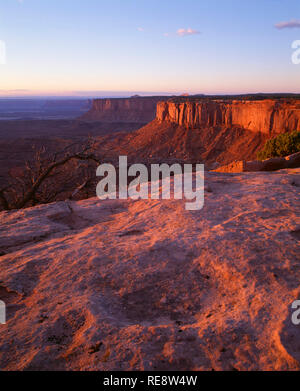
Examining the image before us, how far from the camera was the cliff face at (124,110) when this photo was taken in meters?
85.7

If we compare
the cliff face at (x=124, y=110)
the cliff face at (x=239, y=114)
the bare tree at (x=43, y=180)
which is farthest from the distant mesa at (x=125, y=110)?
the bare tree at (x=43, y=180)

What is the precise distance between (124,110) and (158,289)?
92.4 meters

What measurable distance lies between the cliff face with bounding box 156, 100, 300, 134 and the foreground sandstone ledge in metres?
26.9

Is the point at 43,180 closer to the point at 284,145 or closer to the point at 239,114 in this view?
the point at 284,145

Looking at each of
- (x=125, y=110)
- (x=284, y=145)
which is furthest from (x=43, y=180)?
(x=125, y=110)

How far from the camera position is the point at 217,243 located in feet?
11.0

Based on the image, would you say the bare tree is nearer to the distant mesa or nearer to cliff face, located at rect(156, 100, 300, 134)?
cliff face, located at rect(156, 100, 300, 134)

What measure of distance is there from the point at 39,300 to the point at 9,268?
86 cm

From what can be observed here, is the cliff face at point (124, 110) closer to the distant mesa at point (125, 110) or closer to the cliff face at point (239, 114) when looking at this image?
the distant mesa at point (125, 110)

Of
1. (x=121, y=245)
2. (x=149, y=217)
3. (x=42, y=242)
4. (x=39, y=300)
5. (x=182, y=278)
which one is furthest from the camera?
(x=149, y=217)

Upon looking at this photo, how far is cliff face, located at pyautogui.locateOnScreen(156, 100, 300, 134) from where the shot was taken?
2820cm

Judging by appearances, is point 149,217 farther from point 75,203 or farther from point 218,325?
point 218,325

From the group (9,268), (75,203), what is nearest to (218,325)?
(9,268)
